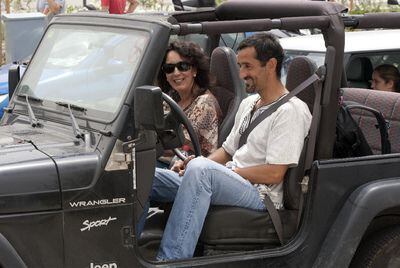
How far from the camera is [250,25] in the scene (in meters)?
3.33

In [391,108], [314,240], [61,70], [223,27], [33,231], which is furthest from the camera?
[391,108]

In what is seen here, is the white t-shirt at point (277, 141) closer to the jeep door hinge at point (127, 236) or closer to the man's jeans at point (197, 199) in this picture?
the man's jeans at point (197, 199)

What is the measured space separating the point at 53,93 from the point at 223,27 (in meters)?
0.98

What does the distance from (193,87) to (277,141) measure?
1.02m

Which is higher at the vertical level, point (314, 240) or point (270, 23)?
point (270, 23)

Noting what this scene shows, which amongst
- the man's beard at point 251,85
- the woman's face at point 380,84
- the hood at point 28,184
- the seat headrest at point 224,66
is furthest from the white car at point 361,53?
the hood at point 28,184

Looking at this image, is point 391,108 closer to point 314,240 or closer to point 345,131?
point 345,131

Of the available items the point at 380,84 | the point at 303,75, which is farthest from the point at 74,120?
the point at 380,84

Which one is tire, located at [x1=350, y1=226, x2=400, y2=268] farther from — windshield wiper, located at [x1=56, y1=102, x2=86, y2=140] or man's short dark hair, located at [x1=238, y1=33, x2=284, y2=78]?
windshield wiper, located at [x1=56, y1=102, x2=86, y2=140]

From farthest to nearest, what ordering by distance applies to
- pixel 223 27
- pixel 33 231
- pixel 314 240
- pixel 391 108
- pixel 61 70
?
pixel 391 108 → pixel 61 70 → pixel 314 240 → pixel 223 27 → pixel 33 231

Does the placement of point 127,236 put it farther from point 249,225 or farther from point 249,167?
point 249,167

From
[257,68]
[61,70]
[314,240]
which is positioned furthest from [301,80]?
[61,70]

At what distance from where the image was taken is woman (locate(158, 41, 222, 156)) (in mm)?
4273

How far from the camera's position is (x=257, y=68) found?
383 cm
